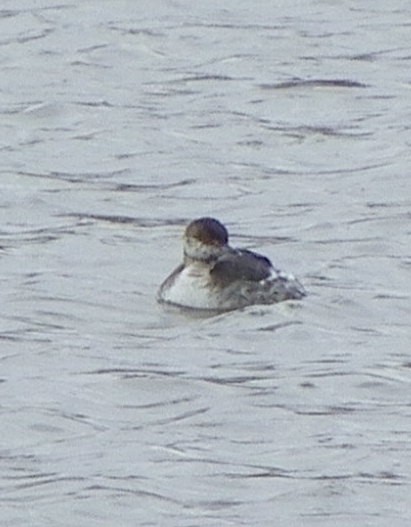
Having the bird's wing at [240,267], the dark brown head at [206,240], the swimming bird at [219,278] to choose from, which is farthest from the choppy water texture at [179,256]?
the dark brown head at [206,240]

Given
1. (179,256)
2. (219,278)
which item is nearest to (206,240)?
(219,278)

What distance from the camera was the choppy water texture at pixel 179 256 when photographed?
38.8ft

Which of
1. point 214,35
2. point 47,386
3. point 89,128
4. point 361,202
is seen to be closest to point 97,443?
point 47,386

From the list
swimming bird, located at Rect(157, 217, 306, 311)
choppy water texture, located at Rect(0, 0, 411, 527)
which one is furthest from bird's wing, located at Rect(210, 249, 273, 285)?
choppy water texture, located at Rect(0, 0, 411, 527)

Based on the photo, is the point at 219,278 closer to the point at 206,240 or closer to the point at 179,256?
the point at 206,240

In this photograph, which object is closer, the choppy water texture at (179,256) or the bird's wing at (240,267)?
the choppy water texture at (179,256)

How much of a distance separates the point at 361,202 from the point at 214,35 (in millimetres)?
5271

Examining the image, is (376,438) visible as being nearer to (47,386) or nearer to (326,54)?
(47,386)

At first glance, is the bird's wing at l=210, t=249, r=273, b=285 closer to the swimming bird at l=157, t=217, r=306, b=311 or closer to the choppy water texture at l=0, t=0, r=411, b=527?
the swimming bird at l=157, t=217, r=306, b=311

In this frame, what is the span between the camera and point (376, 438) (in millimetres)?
12336

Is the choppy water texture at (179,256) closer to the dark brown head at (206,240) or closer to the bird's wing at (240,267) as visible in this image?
the bird's wing at (240,267)

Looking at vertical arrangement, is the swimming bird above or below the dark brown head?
below

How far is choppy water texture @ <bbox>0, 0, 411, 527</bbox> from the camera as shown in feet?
38.8

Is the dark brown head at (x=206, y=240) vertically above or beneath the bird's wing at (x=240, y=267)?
above
